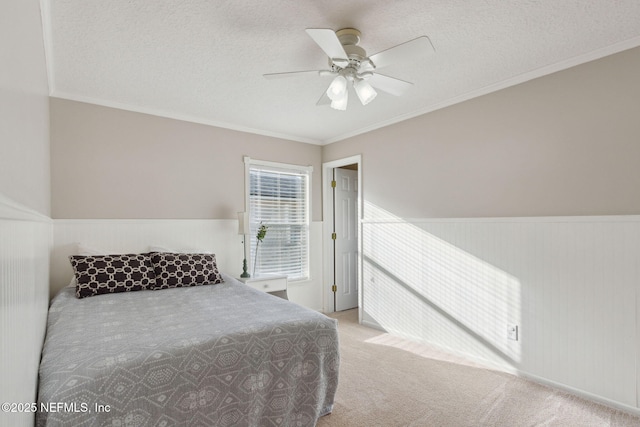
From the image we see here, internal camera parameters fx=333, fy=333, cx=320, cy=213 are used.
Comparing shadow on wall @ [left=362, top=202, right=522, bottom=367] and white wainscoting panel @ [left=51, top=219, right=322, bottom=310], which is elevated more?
white wainscoting panel @ [left=51, top=219, right=322, bottom=310]

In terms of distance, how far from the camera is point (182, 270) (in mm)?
3119

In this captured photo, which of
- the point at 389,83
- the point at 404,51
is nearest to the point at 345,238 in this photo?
the point at 389,83

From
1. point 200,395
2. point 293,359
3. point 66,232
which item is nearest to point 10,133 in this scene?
point 200,395

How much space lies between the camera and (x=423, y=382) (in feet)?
8.83

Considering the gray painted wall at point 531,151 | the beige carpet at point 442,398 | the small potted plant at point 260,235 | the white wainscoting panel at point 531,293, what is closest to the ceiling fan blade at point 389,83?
the gray painted wall at point 531,151

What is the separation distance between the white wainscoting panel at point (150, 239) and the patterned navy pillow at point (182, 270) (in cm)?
43

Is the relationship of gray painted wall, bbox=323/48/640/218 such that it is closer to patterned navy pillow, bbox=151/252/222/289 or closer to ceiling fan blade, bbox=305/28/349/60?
ceiling fan blade, bbox=305/28/349/60

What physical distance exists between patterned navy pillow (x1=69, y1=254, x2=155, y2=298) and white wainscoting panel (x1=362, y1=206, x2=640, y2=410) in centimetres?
261

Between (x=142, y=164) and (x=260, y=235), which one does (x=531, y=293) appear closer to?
(x=260, y=235)

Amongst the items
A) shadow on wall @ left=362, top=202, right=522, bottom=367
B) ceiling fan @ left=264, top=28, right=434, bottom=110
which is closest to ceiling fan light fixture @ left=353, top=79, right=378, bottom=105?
ceiling fan @ left=264, top=28, right=434, bottom=110

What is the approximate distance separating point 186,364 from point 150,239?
235 centimetres

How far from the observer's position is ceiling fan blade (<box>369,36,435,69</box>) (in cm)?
182

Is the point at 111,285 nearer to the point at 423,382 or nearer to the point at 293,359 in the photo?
the point at 293,359

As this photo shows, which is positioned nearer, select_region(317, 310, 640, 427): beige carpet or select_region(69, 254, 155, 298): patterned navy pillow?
select_region(317, 310, 640, 427): beige carpet
